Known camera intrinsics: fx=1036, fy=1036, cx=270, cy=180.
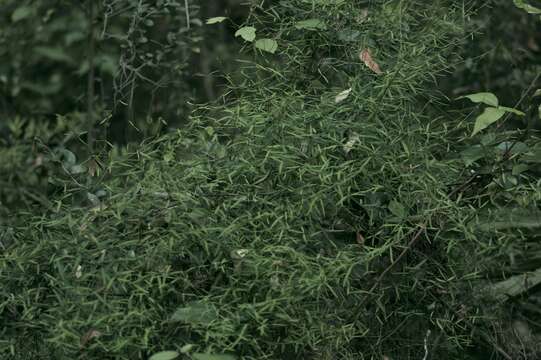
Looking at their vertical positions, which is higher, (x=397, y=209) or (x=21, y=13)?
(x=397, y=209)

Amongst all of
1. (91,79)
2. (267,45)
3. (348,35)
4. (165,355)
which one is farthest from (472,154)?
(91,79)

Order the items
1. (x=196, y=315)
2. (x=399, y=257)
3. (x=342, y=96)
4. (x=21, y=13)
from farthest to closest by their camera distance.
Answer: (x=21, y=13) → (x=342, y=96) → (x=399, y=257) → (x=196, y=315)

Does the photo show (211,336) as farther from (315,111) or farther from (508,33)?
(508,33)

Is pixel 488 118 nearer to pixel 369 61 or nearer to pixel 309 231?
pixel 369 61

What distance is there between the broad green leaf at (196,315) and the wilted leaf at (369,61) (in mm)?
866

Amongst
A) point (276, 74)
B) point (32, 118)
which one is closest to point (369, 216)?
point (276, 74)

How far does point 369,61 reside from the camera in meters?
2.89

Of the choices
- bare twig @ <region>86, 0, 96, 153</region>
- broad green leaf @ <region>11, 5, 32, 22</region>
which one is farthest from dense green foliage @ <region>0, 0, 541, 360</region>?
broad green leaf @ <region>11, 5, 32, 22</region>

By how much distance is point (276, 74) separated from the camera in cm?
292

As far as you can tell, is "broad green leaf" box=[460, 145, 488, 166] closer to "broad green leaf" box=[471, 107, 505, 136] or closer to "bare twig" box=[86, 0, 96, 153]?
"broad green leaf" box=[471, 107, 505, 136]

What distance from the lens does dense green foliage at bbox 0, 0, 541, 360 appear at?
2441 millimetres

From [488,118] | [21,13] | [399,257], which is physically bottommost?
[21,13]

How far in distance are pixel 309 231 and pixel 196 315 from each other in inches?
15.0

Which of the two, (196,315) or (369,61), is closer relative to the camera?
(196,315)
